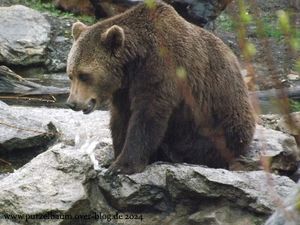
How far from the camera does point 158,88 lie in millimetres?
5387

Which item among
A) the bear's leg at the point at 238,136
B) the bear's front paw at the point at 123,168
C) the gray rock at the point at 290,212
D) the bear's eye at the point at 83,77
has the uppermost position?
the gray rock at the point at 290,212

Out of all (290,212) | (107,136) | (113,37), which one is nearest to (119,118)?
(113,37)

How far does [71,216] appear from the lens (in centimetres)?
523

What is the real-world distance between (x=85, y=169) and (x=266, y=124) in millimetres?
3527

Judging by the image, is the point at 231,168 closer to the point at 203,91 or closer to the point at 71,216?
the point at 203,91

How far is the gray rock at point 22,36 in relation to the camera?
35.3ft

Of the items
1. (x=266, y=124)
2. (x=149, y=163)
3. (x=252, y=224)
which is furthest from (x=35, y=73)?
(x=252, y=224)

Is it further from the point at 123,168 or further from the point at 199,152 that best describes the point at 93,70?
the point at 199,152

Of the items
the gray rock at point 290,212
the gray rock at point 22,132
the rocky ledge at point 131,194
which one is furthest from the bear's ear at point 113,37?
the gray rock at point 290,212

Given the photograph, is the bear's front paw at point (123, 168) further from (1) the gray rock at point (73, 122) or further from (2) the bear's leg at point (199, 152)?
(1) the gray rock at point (73, 122)

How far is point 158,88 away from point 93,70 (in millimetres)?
545

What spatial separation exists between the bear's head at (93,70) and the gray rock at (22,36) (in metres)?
5.26

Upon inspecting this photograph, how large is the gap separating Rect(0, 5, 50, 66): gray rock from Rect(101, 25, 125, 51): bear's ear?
5352mm

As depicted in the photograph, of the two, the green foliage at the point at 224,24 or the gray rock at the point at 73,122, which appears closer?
the gray rock at the point at 73,122
